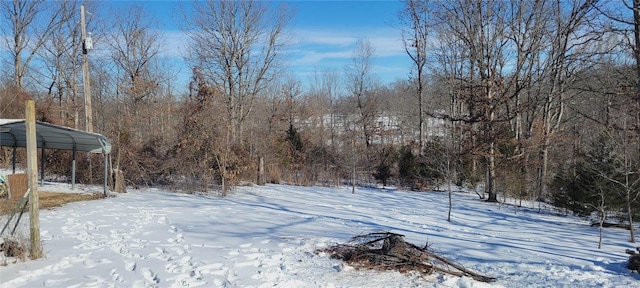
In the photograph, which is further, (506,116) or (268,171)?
(268,171)

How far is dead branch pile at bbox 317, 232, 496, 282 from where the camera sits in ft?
16.6

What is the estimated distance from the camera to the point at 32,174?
546 centimetres

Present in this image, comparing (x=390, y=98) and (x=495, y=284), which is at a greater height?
(x=390, y=98)

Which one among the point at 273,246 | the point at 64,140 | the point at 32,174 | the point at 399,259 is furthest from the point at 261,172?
Result: the point at 399,259

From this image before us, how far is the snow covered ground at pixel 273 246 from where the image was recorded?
192 inches

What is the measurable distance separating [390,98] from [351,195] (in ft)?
124

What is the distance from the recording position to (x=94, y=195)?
40.5 feet

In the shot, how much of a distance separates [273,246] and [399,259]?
6.88ft

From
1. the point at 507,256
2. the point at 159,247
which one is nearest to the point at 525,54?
the point at 507,256

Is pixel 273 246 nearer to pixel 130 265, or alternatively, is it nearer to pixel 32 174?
pixel 130 265

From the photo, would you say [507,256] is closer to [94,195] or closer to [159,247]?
[159,247]

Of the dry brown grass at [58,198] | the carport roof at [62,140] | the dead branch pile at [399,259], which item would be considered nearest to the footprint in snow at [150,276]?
the dead branch pile at [399,259]

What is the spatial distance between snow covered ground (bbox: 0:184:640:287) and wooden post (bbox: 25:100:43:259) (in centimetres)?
27

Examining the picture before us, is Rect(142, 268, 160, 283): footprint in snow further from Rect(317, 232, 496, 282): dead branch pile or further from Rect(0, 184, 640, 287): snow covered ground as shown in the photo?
Rect(317, 232, 496, 282): dead branch pile
